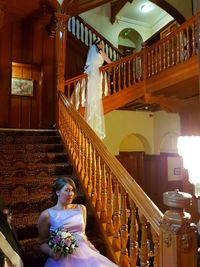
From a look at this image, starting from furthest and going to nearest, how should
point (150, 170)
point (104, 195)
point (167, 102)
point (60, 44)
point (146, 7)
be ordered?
point (146, 7), point (150, 170), point (167, 102), point (60, 44), point (104, 195)

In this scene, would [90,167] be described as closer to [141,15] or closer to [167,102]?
[167,102]

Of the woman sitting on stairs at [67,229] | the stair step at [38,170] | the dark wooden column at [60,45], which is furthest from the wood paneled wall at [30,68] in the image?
the woman sitting on stairs at [67,229]

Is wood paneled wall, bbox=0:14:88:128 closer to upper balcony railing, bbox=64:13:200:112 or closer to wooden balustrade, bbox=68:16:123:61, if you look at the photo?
wooden balustrade, bbox=68:16:123:61

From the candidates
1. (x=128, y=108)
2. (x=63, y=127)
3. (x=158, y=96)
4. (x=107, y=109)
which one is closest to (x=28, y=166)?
(x=63, y=127)

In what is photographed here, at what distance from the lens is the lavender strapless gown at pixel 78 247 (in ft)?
6.16

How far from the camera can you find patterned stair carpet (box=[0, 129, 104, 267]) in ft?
7.94

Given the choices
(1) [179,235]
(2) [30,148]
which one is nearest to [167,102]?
(2) [30,148]

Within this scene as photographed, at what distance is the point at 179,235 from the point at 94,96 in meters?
4.25

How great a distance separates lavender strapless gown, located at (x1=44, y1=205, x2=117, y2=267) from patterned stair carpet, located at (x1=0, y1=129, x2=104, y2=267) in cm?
35

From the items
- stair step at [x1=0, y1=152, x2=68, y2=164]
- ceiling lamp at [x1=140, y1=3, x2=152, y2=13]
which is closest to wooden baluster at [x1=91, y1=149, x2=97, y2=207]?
stair step at [x1=0, y1=152, x2=68, y2=164]

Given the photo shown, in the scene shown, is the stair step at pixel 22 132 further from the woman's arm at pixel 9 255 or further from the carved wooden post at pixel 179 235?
the carved wooden post at pixel 179 235

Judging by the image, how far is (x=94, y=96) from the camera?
5.39 meters

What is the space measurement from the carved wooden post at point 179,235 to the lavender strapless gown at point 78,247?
651mm

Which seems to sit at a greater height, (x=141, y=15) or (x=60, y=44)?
(x=141, y=15)
